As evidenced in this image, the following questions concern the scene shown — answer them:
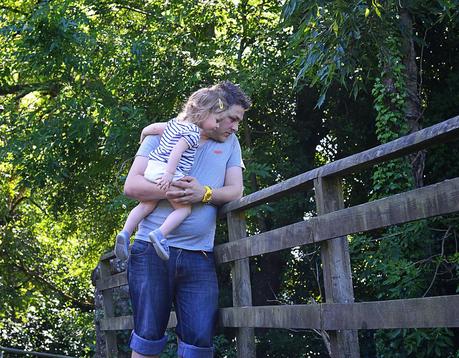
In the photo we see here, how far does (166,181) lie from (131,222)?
1.14 feet

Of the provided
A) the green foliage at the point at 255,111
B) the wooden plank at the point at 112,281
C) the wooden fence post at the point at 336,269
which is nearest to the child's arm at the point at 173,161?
the wooden fence post at the point at 336,269

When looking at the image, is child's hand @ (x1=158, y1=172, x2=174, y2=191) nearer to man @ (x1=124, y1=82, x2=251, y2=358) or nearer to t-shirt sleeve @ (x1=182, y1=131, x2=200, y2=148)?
man @ (x1=124, y1=82, x2=251, y2=358)

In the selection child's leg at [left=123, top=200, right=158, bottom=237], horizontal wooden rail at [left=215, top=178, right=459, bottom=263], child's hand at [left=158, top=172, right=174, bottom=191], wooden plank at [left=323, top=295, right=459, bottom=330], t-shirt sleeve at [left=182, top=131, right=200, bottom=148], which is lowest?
wooden plank at [left=323, top=295, right=459, bottom=330]

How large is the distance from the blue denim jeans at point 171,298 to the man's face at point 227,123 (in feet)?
1.74

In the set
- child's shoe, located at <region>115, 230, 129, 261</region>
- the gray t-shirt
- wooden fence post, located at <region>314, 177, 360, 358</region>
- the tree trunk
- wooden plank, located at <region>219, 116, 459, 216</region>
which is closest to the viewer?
wooden plank, located at <region>219, 116, 459, 216</region>

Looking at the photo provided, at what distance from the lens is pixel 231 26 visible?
11609 mm

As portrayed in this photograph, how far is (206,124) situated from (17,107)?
11.0 m

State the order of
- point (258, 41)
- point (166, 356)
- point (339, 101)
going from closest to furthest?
1. point (166, 356)
2. point (258, 41)
3. point (339, 101)

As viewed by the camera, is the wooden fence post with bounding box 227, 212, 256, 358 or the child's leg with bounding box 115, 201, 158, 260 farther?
the wooden fence post with bounding box 227, 212, 256, 358

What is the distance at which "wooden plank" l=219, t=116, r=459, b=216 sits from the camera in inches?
108

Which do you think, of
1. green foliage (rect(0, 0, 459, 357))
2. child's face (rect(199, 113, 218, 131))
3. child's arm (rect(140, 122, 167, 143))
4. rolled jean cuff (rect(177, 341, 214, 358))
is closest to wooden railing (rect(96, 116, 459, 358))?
rolled jean cuff (rect(177, 341, 214, 358))

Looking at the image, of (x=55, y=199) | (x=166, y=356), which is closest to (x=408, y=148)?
(x=166, y=356)

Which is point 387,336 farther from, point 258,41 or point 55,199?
point 55,199

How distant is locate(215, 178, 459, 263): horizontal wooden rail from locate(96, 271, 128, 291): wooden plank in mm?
1612
